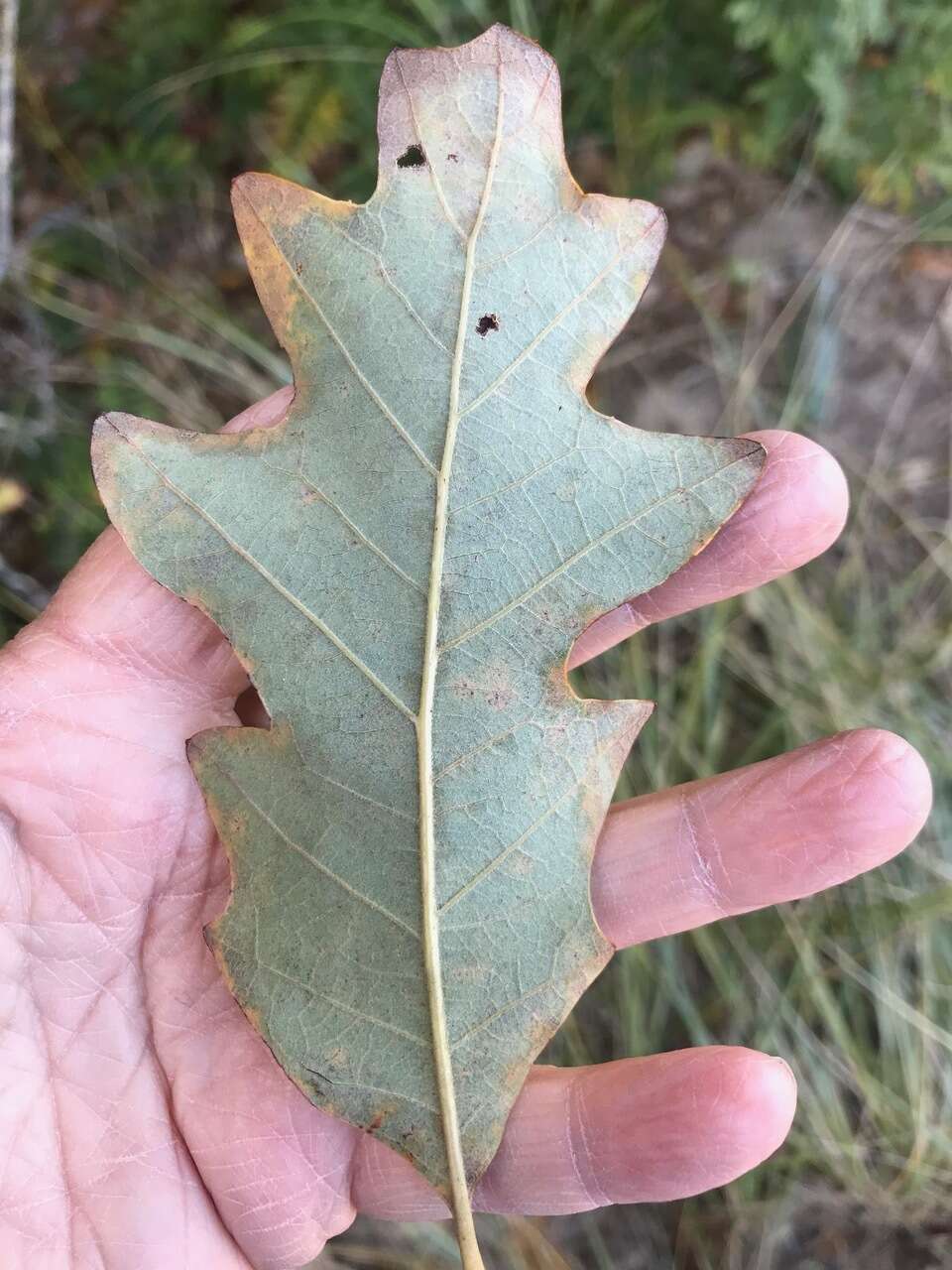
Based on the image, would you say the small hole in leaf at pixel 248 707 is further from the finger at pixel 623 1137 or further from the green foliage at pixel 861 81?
the green foliage at pixel 861 81

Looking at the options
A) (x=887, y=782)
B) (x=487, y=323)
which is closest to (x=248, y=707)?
(x=487, y=323)

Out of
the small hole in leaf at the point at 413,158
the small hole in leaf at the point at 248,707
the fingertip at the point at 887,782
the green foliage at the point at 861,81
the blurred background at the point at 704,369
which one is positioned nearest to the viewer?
the small hole in leaf at the point at 413,158

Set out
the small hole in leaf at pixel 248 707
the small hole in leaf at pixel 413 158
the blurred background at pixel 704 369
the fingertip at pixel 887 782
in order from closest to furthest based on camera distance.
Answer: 1. the small hole in leaf at pixel 413 158
2. the fingertip at pixel 887 782
3. the small hole in leaf at pixel 248 707
4. the blurred background at pixel 704 369

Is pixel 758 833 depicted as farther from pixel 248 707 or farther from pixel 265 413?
pixel 265 413

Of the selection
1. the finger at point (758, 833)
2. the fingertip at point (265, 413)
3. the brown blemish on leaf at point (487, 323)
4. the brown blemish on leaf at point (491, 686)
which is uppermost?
the brown blemish on leaf at point (487, 323)

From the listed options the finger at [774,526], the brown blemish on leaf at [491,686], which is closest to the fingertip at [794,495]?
the finger at [774,526]

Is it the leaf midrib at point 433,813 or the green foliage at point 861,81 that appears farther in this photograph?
the green foliage at point 861,81

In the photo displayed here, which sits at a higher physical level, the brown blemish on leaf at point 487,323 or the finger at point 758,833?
the brown blemish on leaf at point 487,323
